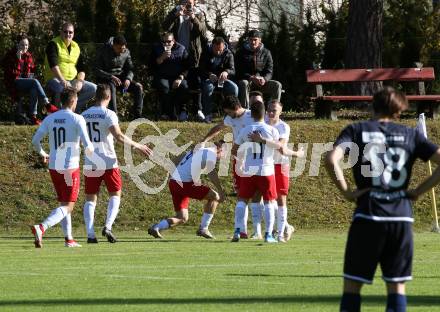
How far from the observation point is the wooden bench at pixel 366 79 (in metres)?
28.2

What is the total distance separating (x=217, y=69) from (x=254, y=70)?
2.49 feet

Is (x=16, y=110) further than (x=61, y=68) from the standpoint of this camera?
Yes

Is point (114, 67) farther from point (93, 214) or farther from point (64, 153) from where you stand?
point (64, 153)

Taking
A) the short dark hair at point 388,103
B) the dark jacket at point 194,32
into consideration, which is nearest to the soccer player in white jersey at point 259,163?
the dark jacket at point 194,32

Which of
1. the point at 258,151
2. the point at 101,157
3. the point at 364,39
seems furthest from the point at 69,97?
the point at 364,39

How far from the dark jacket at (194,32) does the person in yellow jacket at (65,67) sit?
2412mm

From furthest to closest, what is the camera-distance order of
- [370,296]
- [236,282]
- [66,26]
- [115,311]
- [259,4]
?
[259,4]
[66,26]
[236,282]
[370,296]
[115,311]

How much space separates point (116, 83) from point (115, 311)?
14.8m

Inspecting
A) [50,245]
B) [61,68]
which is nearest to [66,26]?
[61,68]

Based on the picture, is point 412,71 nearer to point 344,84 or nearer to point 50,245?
point 344,84

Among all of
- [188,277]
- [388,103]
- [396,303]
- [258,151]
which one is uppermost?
[388,103]

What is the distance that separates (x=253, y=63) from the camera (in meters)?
25.4

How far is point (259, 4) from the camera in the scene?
3722 cm

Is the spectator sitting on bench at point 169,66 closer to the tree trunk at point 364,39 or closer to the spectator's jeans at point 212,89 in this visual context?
the spectator's jeans at point 212,89
